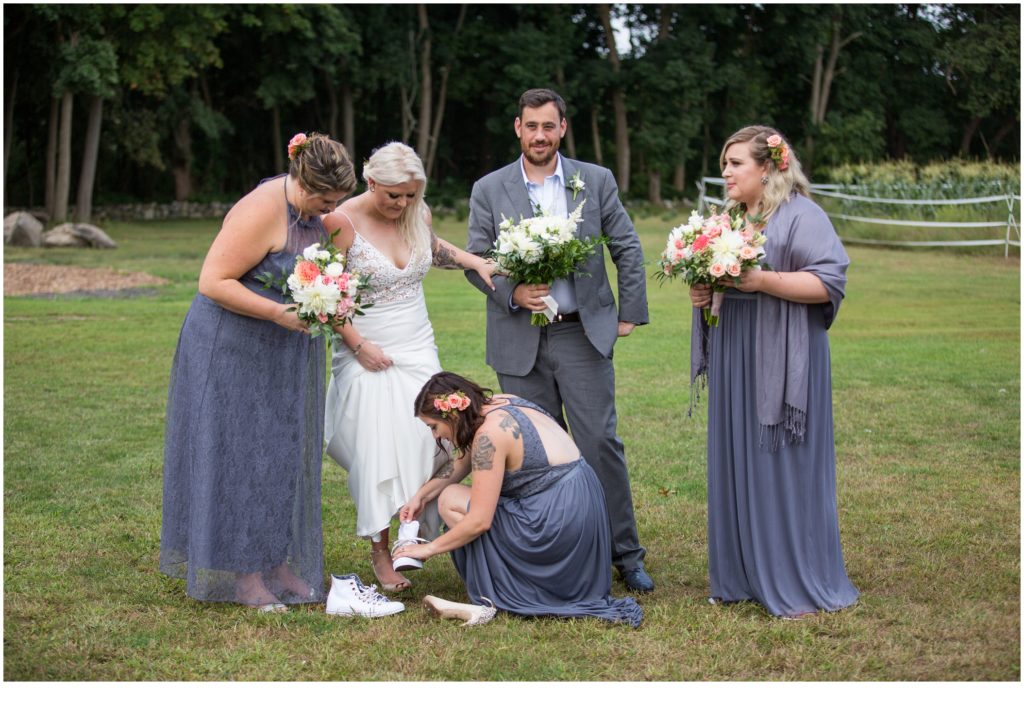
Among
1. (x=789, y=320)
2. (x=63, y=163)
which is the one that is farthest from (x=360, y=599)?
(x=63, y=163)

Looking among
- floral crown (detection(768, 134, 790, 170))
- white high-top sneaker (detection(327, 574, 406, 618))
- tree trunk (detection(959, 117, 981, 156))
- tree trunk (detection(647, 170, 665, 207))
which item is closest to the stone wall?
tree trunk (detection(647, 170, 665, 207))

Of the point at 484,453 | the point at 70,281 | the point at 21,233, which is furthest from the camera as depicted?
the point at 21,233

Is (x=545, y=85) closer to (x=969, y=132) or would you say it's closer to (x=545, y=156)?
(x=969, y=132)

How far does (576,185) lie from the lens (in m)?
5.49

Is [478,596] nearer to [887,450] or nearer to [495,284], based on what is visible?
[495,284]

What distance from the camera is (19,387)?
34.3ft

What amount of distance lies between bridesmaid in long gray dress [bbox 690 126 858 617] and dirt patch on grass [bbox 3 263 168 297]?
13754mm

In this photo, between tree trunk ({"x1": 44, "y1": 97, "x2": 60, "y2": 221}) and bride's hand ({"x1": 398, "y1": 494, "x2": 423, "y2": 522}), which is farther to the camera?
tree trunk ({"x1": 44, "y1": 97, "x2": 60, "y2": 221})

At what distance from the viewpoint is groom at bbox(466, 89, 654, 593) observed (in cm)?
558

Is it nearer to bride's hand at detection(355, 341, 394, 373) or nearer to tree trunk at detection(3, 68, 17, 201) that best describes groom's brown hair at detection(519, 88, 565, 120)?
bride's hand at detection(355, 341, 394, 373)

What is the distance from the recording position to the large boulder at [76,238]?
953 inches

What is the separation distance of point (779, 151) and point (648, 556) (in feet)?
7.53

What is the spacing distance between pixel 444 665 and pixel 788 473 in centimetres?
173

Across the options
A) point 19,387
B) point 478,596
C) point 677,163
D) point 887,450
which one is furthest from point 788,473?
point 677,163
